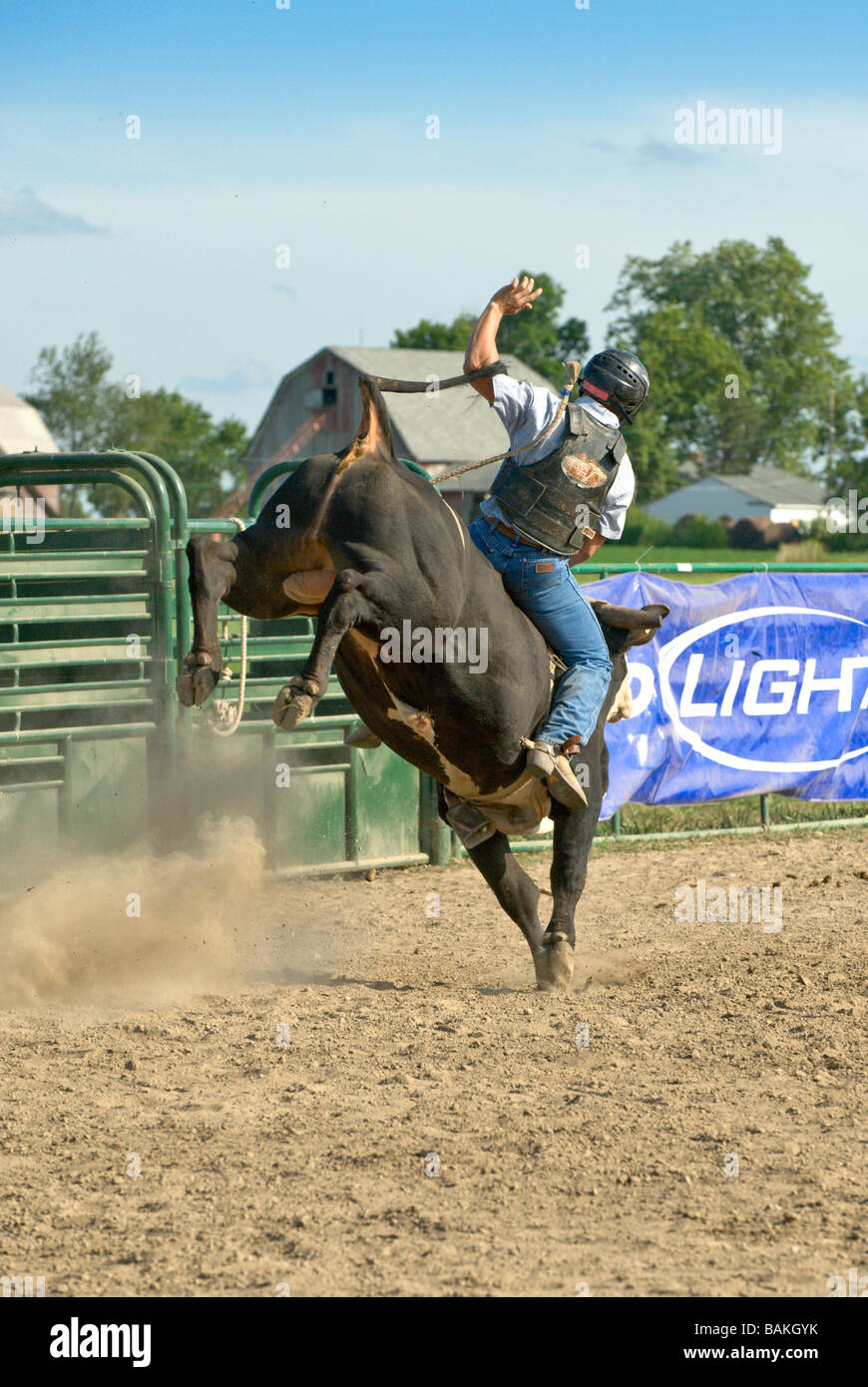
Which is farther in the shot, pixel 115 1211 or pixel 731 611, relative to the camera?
pixel 731 611

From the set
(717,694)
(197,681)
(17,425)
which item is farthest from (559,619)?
(17,425)

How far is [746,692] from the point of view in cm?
1065

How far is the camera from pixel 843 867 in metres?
9.69

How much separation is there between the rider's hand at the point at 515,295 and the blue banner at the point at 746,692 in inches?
169

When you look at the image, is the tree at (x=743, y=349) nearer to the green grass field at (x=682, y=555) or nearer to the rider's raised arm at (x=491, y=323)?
the green grass field at (x=682, y=555)

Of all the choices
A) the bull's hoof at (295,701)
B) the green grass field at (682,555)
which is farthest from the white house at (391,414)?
the bull's hoof at (295,701)

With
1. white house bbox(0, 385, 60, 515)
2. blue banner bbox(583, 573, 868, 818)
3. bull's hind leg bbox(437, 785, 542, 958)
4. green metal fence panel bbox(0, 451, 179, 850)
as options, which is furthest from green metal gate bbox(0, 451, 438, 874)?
white house bbox(0, 385, 60, 515)

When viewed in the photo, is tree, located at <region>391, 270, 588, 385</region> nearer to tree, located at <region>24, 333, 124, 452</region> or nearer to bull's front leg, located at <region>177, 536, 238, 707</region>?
tree, located at <region>24, 333, 124, 452</region>

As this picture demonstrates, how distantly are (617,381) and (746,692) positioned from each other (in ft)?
16.8

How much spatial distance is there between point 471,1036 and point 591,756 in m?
1.55
